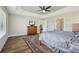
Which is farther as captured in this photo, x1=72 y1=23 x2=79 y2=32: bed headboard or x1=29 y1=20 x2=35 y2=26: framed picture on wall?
x1=29 y1=20 x2=35 y2=26: framed picture on wall

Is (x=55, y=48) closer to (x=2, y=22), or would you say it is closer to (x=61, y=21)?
(x=61, y=21)

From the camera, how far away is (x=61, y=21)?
123 centimetres

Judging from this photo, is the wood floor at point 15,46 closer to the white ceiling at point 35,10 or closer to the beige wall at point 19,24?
the beige wall at point 19,24

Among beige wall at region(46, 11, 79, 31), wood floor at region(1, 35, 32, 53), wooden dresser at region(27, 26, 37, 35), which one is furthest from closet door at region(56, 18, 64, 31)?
wood floor at region(1, 35, 32, 53)

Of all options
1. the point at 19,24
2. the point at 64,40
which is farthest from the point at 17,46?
the point at 64,40

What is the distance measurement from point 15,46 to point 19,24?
1.11ft

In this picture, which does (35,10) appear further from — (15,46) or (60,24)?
(15,46)

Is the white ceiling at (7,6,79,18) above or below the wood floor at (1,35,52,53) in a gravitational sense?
above

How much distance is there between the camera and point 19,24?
126 centimetres

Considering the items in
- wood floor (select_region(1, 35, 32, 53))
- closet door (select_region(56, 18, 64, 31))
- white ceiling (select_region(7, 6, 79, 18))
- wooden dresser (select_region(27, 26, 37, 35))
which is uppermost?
white ceiling (select_region(7, 6, 79, 18))

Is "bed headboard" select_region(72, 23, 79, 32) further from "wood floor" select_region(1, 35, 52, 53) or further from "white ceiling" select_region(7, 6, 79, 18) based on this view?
"wood floor" select_region(1, 35, 52, 53)

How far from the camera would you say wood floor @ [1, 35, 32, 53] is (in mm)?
1106

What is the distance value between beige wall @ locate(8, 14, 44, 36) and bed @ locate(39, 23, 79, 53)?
0.26 metres
